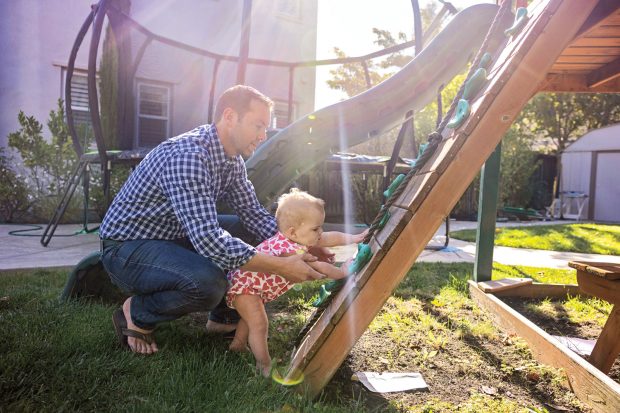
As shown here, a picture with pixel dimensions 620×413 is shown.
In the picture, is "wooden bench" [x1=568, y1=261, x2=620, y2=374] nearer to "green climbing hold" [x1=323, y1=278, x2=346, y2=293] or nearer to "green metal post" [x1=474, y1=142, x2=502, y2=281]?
"green climbing hold" [x1=323, y1=278, x2=346, y2=293]

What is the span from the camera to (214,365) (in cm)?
181

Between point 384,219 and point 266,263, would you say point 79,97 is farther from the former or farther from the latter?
point 384,219

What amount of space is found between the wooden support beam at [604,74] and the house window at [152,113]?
7518 millimetres

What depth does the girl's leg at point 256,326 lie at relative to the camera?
184 centimetres

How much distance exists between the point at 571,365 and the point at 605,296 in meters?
0.31

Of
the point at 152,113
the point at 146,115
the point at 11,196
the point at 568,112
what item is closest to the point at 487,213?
Result: the point at 11,196

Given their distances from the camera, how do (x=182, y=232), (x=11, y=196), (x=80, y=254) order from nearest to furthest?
(x=182, y=232) → (x=80, y=254) → (x=11, y=196)

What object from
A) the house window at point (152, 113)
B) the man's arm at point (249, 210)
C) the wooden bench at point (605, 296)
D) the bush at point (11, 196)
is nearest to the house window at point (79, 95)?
the house window at point (152, 113)

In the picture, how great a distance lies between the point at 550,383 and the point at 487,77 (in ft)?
4.21

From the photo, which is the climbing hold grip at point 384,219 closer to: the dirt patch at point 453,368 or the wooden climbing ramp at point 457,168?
the wooden climbing ramp at point 457,168

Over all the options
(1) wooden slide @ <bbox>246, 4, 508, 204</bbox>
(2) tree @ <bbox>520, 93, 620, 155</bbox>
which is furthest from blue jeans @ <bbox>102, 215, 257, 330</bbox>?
(2) tree @ <bbox>520, 93, 620, 155</bbox>

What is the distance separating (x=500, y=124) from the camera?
152 cm

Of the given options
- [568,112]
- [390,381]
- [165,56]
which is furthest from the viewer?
[568,112]

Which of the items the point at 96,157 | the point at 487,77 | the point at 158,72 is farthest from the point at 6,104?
the point at 487,77
